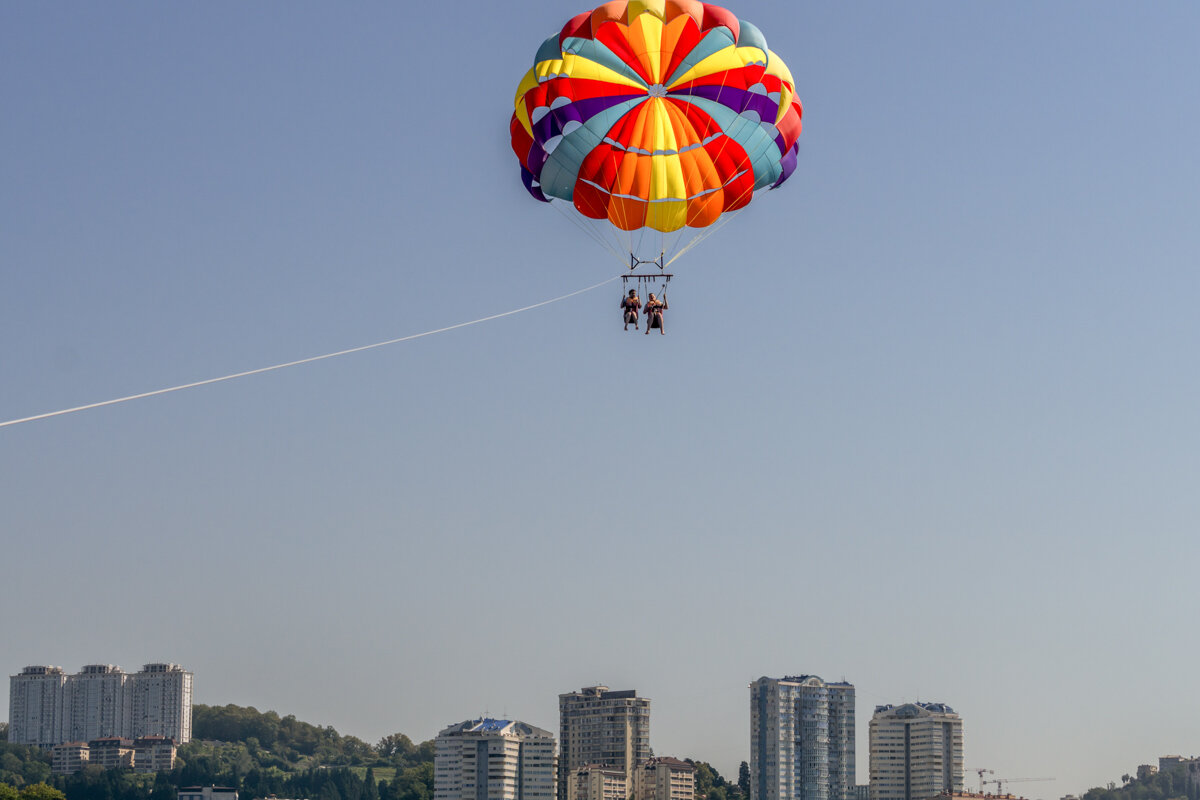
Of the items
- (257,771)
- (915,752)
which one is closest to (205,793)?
(257,771)

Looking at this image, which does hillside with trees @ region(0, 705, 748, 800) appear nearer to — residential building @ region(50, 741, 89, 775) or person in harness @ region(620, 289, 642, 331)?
residential building @ region(50, 741, 89, 775)

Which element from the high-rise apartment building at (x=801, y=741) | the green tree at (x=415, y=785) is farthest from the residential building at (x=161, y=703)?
the high-rise apartment building at (x=801, y=741)

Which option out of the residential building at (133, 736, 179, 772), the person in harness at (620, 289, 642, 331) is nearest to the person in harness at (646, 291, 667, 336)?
the person in harness at (620, 289, 642, 331)

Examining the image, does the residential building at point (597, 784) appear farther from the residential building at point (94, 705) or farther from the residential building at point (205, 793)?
the residential building at point (94, 705)

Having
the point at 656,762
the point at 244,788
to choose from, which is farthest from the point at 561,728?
the point at 244,788

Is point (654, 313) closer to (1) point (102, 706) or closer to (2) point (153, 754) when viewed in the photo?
(2) point (153, 754)

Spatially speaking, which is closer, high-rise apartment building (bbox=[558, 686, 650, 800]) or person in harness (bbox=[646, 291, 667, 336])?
person in harness (bbox=[646, 291, 667, 336])
